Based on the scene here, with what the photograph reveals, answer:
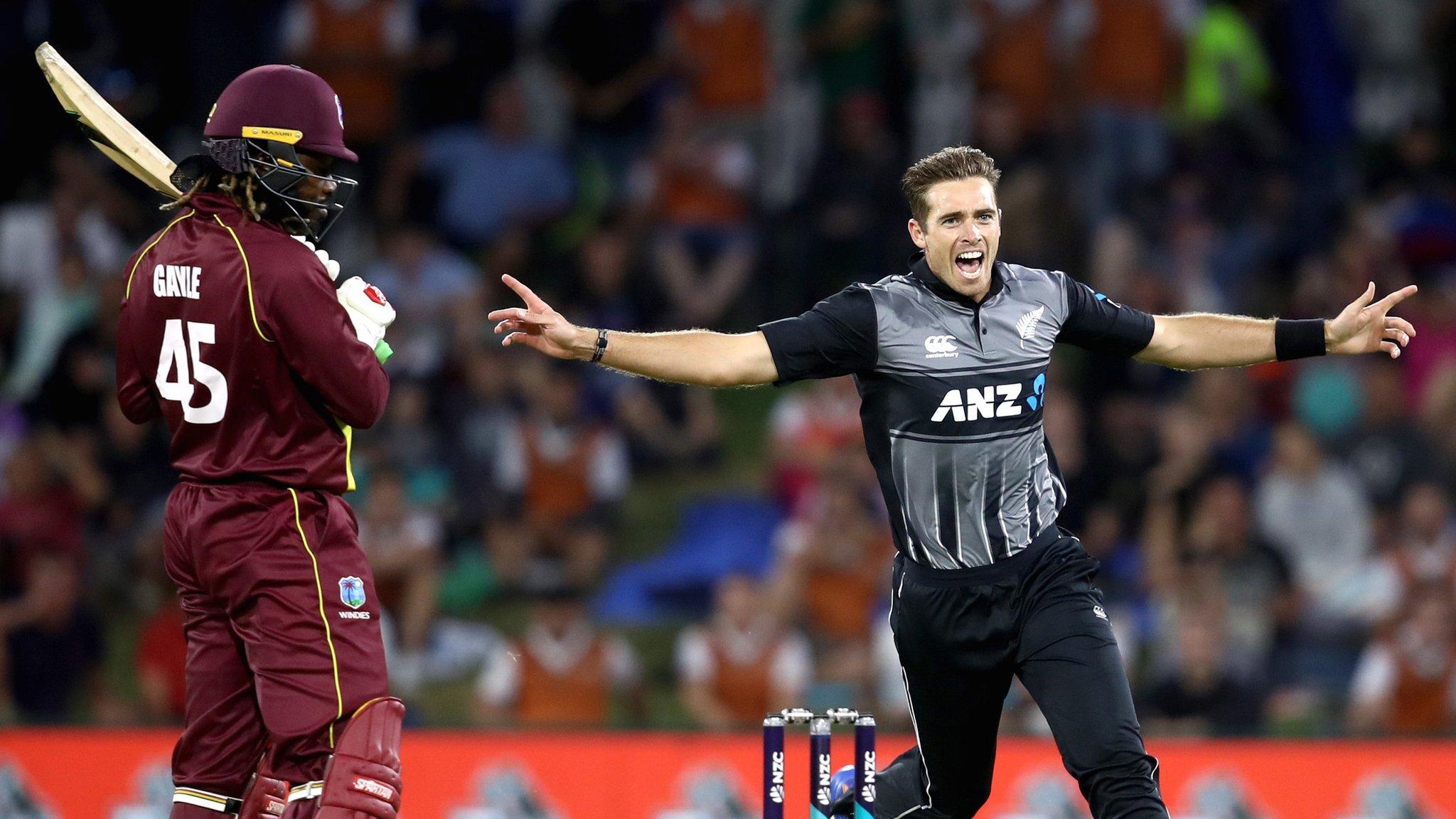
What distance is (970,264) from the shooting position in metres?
5.53

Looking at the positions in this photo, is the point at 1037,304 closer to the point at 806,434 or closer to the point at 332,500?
the point at 332,500

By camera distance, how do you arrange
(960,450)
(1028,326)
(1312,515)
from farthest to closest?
(1312,515) < (1028,326) < (960,450)

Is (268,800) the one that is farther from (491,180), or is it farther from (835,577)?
(491,180)

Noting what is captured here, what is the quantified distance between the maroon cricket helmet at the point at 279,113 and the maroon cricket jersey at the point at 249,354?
0.22m

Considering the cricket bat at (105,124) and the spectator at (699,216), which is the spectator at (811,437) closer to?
the spectator at (699,216)

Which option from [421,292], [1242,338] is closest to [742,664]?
[421,292]

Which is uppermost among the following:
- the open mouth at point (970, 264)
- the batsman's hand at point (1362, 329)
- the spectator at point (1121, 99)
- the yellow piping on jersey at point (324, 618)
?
the spectator at point (1121, 99)

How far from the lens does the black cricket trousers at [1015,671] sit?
17.0 feet

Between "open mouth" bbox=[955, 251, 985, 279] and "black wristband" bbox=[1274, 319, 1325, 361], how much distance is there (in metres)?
1.02

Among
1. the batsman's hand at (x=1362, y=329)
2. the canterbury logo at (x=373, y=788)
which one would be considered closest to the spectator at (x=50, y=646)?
the canterbury logo at (x=373, y=788)

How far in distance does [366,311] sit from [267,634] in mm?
898

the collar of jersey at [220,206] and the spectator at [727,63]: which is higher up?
the spectator at [727,63]

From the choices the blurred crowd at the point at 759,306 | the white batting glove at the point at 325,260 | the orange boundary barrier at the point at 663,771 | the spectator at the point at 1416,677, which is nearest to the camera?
the white batting glove at the point at 325,260

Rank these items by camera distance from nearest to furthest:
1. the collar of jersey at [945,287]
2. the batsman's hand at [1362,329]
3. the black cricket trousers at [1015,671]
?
the black cricket trousers at [1015,671], the collar of jersey at [945,287], the batsman's hand at [1362,329]
